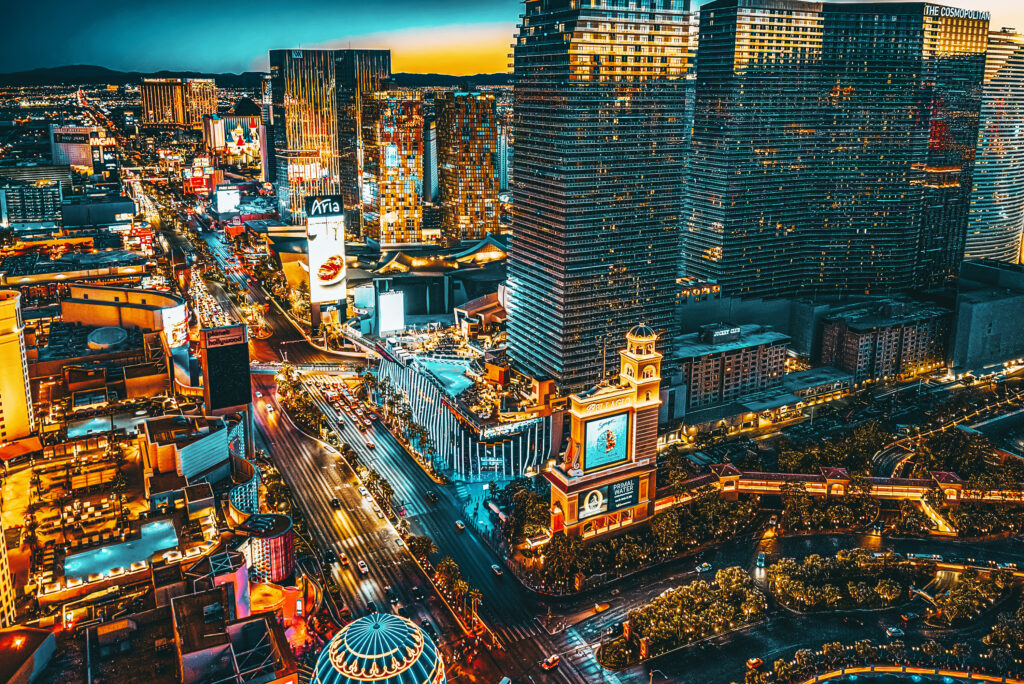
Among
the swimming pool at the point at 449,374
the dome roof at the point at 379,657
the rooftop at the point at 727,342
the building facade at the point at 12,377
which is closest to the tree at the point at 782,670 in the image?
the dome roof at the point at 379,657

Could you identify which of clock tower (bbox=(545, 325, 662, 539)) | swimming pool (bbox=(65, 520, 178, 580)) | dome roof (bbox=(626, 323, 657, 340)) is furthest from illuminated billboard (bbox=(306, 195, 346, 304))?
swimming pool (bbox=(65, 520, 178, 580))

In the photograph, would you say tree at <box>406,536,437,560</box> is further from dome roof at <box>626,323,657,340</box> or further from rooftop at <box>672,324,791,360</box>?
rooftop at <box>672,324,791,360</box>

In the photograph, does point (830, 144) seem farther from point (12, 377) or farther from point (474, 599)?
point (12, 377)

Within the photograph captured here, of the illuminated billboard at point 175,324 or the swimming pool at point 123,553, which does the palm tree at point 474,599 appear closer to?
the swimming pool at point 123,553

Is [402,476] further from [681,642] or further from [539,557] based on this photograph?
[681,642]

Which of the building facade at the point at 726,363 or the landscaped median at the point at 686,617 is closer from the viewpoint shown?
the landscaped median at the point at 686,617

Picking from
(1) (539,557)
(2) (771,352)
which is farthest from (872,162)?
(1) (539,557)

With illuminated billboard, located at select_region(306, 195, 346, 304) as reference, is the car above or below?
below
